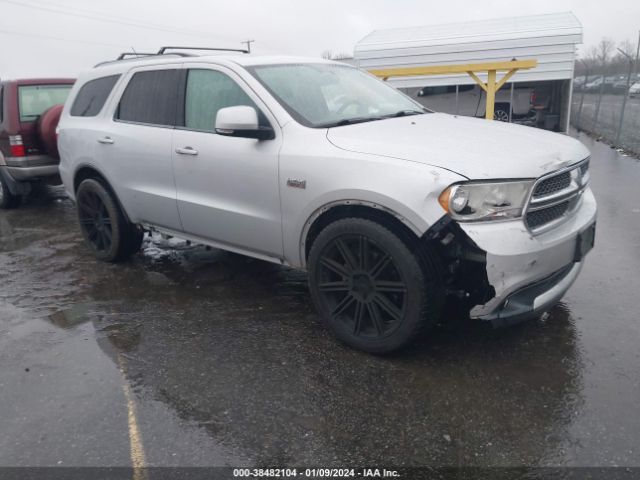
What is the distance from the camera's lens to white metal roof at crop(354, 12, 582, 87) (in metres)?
12.0

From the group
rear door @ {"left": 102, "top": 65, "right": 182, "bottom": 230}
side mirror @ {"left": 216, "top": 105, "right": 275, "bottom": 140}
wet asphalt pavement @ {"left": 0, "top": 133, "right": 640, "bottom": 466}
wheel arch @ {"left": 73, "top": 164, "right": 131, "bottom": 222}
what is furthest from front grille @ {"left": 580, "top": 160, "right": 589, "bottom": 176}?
wheel arch @ {"left": 73, "top": 164, "right": 131, "bottom": 222}

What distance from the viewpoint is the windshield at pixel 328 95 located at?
3.72 metres

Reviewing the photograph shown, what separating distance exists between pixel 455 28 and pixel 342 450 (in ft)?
44.8

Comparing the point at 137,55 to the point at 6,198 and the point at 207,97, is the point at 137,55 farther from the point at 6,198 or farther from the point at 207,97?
the point at 6,198

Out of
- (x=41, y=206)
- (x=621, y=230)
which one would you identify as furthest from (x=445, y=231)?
(x=41, y=206)

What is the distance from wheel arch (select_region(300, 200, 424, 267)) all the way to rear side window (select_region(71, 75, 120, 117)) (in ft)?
9.21

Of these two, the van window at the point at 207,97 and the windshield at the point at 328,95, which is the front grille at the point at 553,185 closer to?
the windshield at the point at 328,95

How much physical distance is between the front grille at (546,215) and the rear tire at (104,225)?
3.69 meters

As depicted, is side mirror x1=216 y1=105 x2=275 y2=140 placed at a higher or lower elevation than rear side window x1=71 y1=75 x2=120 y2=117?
lower

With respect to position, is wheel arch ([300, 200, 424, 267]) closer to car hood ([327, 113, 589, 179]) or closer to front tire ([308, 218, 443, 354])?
front tire ([308, 218, 443, 354])

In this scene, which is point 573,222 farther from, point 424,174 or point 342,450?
point 342,450

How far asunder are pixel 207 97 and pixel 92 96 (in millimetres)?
1841

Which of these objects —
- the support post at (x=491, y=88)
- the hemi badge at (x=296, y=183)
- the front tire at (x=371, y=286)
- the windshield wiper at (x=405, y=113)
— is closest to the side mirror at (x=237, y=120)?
the hemi badge at (x=296, y=183)

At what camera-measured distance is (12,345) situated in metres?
3.77
